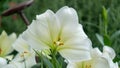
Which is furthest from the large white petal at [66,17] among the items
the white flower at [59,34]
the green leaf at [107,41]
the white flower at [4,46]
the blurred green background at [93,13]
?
the blurred green background at [93,13]

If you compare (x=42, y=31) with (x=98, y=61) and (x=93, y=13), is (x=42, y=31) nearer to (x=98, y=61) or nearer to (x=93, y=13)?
(x=98, y=61)

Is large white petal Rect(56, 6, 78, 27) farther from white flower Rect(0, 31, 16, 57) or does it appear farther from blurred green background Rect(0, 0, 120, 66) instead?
blurred green background Rect(0, 0, 120, 66)

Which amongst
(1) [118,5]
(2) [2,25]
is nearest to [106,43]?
(1) [118,5]

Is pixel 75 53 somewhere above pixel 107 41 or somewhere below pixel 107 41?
above

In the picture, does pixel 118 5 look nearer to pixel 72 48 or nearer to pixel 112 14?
pixel 112 14

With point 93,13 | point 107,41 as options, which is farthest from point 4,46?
point 93,13

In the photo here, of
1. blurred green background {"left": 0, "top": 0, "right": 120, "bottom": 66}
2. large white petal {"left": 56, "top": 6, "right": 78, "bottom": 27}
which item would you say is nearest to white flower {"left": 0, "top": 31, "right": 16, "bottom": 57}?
blurred green background {"left": 0, "top": 0, "right": 120, "bottom": 66}
